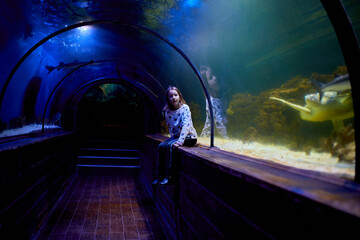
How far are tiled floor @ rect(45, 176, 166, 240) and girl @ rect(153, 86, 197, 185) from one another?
1.66 m

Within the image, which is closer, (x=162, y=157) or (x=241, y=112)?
(x=241, y=112)

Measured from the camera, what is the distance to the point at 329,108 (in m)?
1.63

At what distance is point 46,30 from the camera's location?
4.08 m

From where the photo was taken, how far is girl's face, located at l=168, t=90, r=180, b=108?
3635mm

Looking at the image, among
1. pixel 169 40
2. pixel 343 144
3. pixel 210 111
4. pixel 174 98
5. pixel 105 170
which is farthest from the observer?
pixel 105 170

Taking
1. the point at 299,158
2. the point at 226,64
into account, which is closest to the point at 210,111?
the point at 226,64

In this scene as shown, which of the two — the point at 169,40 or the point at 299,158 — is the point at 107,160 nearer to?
the point at 169,40

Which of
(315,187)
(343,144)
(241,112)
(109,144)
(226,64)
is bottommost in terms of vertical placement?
(109,144)

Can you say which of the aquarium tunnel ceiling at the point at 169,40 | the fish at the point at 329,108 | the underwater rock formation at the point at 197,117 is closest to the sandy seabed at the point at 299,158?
the fish at the point at 329,108

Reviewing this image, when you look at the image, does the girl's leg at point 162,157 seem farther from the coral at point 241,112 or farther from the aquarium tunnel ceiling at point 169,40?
the aquarium tunnel ceiling at point 169,40

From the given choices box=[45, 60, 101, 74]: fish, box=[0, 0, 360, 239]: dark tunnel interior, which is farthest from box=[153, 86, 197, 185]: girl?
box=[45, 60, 101, 74]: fish

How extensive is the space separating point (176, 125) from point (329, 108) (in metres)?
2.34

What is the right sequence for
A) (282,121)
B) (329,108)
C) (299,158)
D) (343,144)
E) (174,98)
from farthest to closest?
1. (174,98)
2. (282,121)
3. (299,158)
4. (329,108)
5. (343,144)

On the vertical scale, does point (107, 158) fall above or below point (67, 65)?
below
